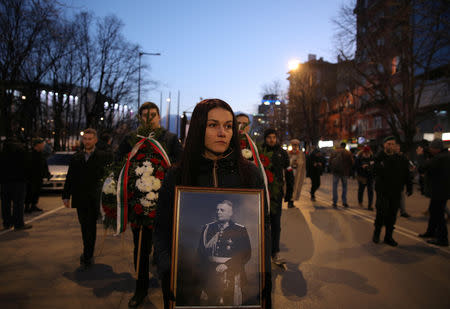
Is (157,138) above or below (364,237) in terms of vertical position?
above

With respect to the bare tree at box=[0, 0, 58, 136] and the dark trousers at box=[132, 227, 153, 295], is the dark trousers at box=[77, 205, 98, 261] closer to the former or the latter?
the dark trousers at box=[132, 227, 153, 295]

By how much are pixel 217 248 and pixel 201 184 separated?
0.41 meters

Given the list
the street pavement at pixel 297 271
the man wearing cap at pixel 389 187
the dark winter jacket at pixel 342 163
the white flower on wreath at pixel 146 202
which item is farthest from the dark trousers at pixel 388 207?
the dark winter jacket at pixel 342 163

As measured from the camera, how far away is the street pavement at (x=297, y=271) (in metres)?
3.96

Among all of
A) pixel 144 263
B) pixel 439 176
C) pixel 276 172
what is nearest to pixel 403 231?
pixel 439 176

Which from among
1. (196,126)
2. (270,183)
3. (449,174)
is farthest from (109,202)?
(449,174)

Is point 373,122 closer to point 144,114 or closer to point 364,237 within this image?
point 364,237

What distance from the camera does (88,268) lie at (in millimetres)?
5008

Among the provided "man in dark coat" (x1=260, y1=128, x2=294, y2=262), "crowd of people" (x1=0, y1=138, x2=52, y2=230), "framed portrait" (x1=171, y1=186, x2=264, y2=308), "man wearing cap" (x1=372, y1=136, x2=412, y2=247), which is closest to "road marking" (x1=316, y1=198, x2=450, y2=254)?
"man wearing cap" (x1=372, y1=136, x2=412, y2=247)

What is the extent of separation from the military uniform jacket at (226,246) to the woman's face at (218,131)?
0.46 meters

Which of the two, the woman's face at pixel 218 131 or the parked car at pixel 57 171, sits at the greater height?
the woman's face at pixel 218 131

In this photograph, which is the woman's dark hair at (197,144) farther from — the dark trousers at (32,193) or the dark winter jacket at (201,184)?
the dark trousers at (32,193)

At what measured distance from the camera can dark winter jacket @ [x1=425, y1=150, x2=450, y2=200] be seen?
21.7ft

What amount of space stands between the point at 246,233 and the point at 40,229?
7.43 meters
